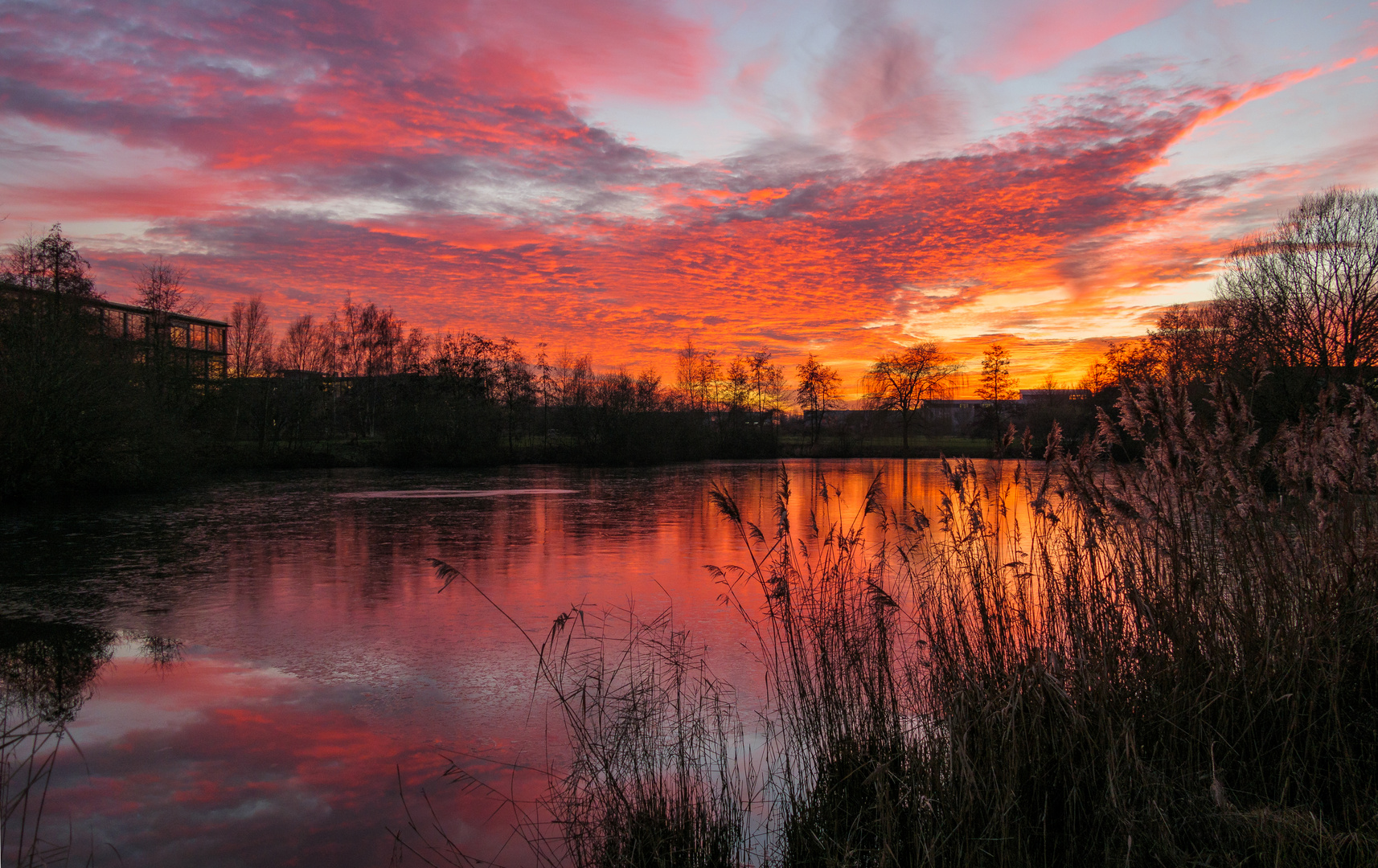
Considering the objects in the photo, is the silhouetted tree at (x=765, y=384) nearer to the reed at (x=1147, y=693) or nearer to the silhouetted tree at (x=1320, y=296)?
the silhouetted tree at (x=1320, y=296)

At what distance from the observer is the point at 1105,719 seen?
10.8 feet

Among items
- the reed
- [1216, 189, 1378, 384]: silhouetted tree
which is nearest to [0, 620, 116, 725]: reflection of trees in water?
the reed

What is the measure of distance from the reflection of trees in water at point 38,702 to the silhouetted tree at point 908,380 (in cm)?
5476

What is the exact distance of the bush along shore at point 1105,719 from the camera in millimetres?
3094

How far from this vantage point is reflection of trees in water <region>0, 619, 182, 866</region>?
140 inches

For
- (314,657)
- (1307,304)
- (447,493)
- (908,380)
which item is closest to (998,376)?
(908,380)

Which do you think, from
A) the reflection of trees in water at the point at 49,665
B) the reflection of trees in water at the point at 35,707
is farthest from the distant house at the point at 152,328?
the reflection of trees in water at the point at 35,707

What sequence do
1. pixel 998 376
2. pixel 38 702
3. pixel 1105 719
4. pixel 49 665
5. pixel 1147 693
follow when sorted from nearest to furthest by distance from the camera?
pixel 1105 719
pixel 1147 693
pixel 38 702
pixel 49 665
pixel 998 376

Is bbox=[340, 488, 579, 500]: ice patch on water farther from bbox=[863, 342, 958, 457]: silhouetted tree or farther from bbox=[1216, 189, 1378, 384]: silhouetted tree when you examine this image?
bbox=[863, 342, 958, 457]: silhouetted tree

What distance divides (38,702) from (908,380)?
190 feet

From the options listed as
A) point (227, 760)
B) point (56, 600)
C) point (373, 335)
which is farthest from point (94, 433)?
point (373, 335)

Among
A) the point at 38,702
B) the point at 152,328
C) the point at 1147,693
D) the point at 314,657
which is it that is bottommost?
the point at 314,657

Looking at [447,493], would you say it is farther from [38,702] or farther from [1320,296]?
[1320,296]

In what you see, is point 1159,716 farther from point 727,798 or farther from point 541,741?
point 541,741
